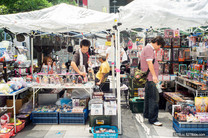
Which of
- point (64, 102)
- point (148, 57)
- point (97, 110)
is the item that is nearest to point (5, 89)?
point (64, 102)

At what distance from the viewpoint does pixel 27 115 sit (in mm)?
4617

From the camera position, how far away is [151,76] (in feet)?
14.4

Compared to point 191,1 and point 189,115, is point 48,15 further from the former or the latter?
point 189,115

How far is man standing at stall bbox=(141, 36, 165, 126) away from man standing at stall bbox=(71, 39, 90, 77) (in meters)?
1.46

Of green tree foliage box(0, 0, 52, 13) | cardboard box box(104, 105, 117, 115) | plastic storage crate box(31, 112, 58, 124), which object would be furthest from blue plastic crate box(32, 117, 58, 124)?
green tree foliage box(0, 0, 52, 13)

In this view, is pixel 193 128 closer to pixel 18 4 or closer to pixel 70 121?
pixel 70 121

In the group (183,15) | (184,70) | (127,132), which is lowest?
(127,132)

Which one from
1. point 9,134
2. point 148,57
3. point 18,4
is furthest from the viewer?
point 18,4

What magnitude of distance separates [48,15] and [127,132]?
122 inches

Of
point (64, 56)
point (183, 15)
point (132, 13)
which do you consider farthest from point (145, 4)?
point (64, 56)

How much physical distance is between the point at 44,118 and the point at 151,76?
2.67m

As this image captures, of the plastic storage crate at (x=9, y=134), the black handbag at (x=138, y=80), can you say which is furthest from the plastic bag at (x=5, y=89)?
the black handbag at (x=138, y=80)

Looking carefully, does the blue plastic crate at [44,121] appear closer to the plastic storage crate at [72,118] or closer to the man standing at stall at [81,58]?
the plastic storage crate at [72,118]

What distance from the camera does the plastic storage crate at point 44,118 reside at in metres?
4.59
